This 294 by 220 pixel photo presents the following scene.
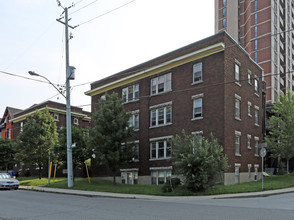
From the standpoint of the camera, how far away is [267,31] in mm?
67062

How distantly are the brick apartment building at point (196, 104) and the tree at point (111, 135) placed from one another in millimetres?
3226

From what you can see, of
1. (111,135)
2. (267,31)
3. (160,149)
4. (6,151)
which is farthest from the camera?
(267,31)

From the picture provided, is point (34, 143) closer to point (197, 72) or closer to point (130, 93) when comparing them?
point (130, 93)

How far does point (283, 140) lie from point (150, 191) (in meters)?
15.5

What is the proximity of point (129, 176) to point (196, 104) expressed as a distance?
10436 mm

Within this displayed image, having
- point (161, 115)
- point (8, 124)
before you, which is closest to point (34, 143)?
point (161, 115)

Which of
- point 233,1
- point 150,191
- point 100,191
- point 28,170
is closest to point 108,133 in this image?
point 100,191

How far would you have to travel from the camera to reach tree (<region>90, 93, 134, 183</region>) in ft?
83.1

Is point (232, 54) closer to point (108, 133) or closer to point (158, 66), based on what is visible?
point (158, 66)

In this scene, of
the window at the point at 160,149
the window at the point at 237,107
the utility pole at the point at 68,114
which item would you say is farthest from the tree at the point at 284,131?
the utility pole at the point at 68,114

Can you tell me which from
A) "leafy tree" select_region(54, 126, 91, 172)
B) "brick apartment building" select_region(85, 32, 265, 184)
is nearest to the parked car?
"leafy tree" select_region(54, 126, 91, 172)

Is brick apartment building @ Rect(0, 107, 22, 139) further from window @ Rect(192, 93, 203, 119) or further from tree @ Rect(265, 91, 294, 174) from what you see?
tree @ Rect(265, 91, 294, 174)

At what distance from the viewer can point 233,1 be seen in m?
79.1

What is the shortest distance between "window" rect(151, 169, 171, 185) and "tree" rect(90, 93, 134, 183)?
3642mm
